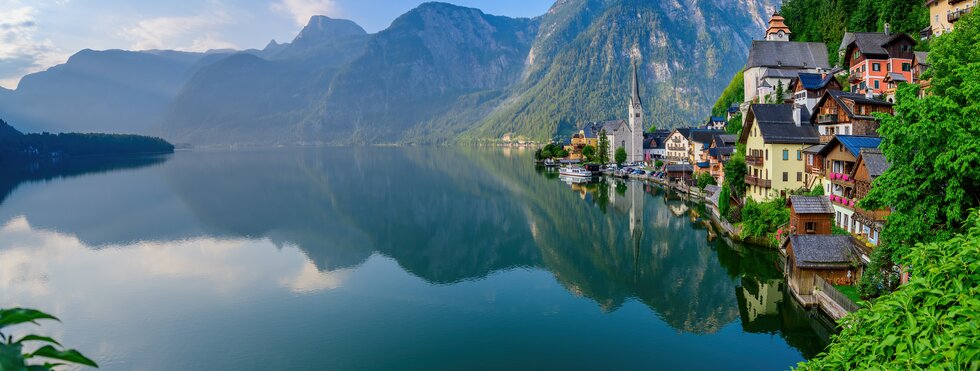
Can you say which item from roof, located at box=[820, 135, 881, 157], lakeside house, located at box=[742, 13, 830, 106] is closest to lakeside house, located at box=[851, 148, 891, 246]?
roof, located at box=[820, 135, 881, 157]

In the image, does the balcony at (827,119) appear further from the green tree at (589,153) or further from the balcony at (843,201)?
the green tree at (589,153)

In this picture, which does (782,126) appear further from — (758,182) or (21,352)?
(21,352)

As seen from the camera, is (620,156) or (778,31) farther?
(620,156)

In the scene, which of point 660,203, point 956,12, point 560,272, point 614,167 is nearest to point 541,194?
point 660,203

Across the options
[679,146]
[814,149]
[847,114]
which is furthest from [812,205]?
[679,146]

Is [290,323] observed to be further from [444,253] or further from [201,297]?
[444,253]

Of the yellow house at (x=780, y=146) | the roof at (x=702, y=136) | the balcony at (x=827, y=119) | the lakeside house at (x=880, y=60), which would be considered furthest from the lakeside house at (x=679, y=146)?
the balcony at (x=827, y=119)
